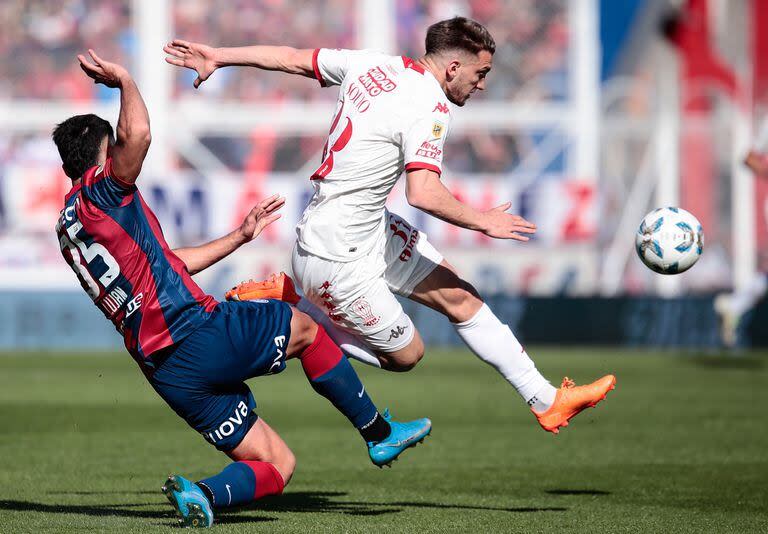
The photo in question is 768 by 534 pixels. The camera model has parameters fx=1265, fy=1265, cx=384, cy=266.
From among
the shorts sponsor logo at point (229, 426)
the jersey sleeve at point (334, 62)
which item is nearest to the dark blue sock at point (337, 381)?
the shorts sponsor logo at point (229, 426)

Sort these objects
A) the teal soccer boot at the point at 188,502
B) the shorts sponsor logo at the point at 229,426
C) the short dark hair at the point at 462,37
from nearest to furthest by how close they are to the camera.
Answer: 1. the teal soccer boot at the point at 188,502
2. the shorts sponsor logo at the point at 229,426
3. the short dark hair at the point at 462,37

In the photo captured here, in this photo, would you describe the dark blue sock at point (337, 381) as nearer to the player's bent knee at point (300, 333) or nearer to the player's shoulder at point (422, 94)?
the player's bent knee at point (300, 333)

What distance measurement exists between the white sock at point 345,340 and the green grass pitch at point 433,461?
2.55 ft

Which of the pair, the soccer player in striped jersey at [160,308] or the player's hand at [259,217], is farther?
the player's hand at [259,217]

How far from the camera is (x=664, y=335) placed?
20.5m

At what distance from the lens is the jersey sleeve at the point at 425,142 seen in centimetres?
579

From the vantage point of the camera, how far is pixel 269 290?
6.37 metres

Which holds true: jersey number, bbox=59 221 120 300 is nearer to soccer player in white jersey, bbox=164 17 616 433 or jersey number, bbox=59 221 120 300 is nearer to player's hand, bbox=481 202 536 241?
soccer player in white jersey, bbox=164 17 616 433

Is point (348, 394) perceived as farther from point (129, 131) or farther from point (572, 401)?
point (129, 131)

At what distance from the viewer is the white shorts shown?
6105 millimetres

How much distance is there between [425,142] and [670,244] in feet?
5.66

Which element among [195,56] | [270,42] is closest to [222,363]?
[195,56]

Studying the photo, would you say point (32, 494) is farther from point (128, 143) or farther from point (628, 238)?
point (628, 238)

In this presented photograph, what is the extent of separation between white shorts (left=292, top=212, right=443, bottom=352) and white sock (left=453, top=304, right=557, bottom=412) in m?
0.34
